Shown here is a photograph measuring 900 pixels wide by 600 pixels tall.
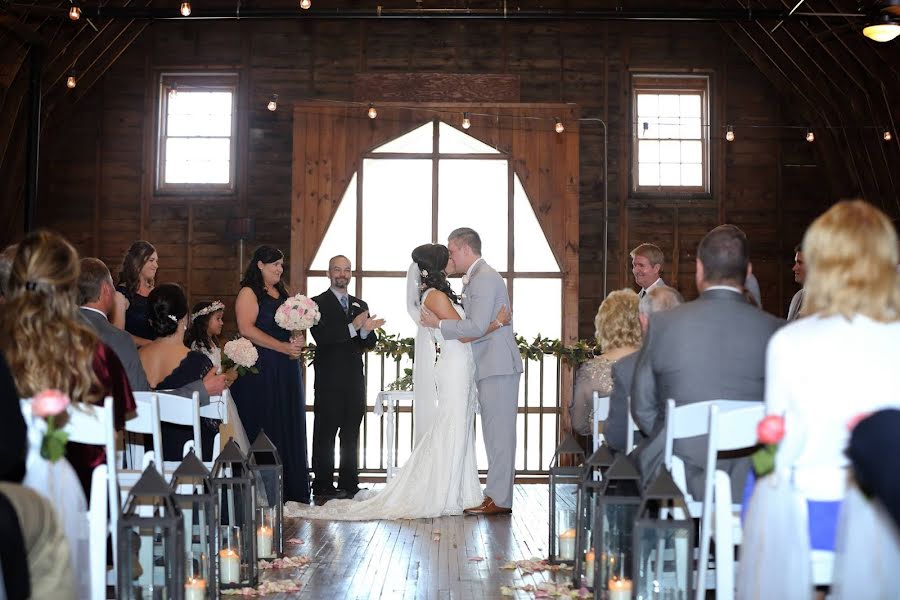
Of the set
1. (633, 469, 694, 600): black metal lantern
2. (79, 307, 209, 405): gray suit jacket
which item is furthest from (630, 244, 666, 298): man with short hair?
(633, 469, 694, 600): black metal lantern

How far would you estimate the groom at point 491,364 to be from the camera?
6.34 meters

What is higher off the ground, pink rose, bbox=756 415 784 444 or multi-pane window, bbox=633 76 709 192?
multi-pane window, bbox=633 76 709 192

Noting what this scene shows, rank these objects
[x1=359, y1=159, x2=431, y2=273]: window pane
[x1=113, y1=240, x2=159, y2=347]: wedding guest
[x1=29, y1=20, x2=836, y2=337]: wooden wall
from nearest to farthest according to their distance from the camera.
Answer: [x1=113, y1=240, x2=159, y2=347]: wedding guest, [x1=359, y1=159, x2=431, y2=273]: window pane, [x1=29, y1=20, x2=836, y2=337]: wooden wall

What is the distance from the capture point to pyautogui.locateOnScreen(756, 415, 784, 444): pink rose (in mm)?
2201

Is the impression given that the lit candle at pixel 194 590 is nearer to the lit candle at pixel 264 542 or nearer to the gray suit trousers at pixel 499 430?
the lit candle at pixel 264 542

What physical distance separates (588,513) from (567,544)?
0.82 meters

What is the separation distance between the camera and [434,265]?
21.7 ft

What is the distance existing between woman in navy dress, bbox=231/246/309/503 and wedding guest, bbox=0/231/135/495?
3368mm

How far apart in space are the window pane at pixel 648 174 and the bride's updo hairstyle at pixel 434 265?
5.68m

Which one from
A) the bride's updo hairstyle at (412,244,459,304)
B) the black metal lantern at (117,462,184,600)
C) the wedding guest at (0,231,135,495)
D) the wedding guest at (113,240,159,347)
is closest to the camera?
the black metal lantern at (117,462,184,600)

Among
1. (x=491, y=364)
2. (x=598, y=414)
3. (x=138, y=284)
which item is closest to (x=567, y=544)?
(x=598, y=414)

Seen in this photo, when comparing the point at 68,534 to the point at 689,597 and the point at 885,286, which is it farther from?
the point at 885,286

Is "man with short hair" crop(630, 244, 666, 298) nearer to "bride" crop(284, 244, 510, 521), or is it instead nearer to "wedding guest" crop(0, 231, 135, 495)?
"bride" crop(284, 244, 510, 521)

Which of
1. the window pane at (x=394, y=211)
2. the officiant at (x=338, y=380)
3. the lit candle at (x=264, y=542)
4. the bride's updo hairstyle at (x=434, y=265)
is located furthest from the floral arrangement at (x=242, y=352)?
the window pane at (x=394, y=211)
